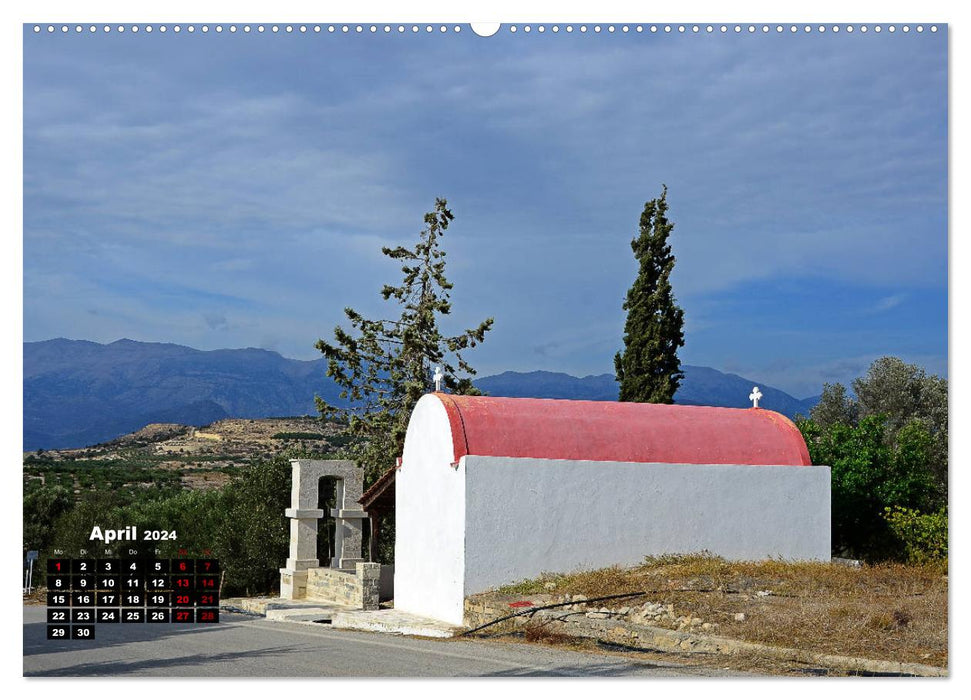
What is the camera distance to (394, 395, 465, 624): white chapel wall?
16.1 metres

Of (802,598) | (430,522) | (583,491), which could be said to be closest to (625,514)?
(583,491)

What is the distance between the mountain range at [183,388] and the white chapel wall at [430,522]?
311 centimetres

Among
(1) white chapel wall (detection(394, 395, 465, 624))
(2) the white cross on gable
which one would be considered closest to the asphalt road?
(1) white chapel wall (detection(394, 395, 465, 624))

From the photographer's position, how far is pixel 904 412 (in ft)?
94.9

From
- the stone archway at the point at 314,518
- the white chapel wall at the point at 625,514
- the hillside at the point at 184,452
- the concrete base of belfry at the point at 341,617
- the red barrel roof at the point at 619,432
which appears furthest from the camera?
the hillside at the point at 184,452

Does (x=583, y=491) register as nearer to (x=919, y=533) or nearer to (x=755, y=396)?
(x=755, y=396)

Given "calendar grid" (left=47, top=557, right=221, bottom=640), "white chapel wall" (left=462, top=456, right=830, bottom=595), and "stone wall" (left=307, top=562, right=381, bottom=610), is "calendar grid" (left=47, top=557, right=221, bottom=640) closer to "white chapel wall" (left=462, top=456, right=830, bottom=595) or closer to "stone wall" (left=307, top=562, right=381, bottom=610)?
"white chapel wall" (left=462, top=456, right=830, bottom=595)

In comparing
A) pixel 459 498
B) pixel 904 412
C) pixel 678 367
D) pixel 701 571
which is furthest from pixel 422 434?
pixel 904 412

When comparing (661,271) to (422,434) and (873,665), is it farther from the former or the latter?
(873,665)

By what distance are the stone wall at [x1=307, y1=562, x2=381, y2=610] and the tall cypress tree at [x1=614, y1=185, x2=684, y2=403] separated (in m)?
9.33

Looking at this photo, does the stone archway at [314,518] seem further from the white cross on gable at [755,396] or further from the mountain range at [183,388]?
the white cross on gable at [755,396]

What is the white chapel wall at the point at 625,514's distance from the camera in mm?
16013

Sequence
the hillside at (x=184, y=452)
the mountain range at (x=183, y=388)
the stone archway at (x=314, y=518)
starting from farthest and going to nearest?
the hillside at (x=184, y=452)
the stone archway at (x=314, y=518)
the mountain range at (x=183, y=388)

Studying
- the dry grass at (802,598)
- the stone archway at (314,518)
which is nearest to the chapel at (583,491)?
the dry grass at (802,598)
